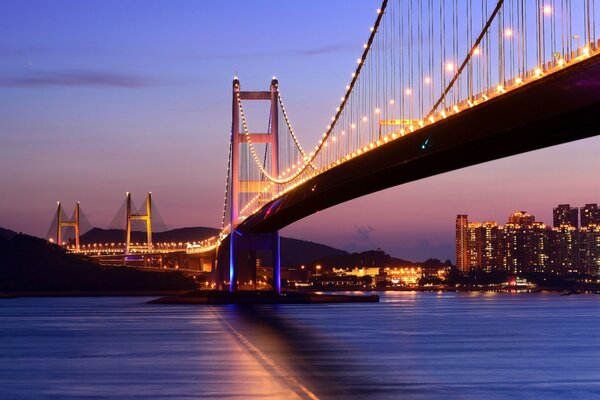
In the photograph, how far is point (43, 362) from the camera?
31672 millimetres

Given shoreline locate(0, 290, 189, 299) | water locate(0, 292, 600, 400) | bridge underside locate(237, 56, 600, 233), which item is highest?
bridge underside locate(237, 56, 600, 233)

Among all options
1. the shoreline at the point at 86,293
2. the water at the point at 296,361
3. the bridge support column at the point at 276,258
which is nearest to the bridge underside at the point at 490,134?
the water at the point at 296,361

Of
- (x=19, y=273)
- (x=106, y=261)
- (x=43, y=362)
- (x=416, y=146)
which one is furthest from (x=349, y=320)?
(x=106, y=261)

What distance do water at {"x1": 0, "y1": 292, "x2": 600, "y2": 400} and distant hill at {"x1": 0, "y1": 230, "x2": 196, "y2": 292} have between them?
3358 inches

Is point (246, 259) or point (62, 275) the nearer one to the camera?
point (246, 259)

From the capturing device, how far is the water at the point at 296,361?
23.4 metres

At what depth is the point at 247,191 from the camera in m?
75.2

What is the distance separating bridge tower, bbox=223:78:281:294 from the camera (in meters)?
72.8

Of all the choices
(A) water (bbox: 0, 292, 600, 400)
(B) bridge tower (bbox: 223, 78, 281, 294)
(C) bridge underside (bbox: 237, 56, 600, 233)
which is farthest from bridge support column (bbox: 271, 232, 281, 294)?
(C) bridge underside (bbox: 237, 56, 600, 233)

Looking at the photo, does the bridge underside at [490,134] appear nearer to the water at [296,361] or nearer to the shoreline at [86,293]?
the water at [296,361]

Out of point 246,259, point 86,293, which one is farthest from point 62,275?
point 246,259

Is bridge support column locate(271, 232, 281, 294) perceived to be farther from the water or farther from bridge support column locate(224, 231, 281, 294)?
the water

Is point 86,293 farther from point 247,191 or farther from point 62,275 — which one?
point 247,191

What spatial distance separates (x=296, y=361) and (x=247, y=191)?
150 ft
